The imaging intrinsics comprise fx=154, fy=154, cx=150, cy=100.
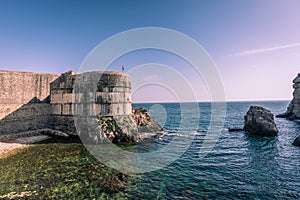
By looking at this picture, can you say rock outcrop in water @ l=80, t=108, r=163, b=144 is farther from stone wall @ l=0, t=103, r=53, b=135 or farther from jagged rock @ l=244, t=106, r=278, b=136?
jagged rock @ l=244, t=106, r=278, b=136

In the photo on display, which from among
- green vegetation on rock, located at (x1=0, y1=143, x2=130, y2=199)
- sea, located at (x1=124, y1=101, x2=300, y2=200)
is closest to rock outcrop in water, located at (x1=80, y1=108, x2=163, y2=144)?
sea, located at (x1=124, y1=101, x2=300, y2=200)

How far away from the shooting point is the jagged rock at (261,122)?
25.2 meters

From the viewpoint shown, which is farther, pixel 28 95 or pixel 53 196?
pixel 28 95

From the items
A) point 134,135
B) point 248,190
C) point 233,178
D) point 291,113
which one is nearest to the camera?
point 248,190

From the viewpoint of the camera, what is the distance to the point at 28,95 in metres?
20.4

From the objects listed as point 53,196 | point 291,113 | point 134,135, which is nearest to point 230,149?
point 134,135

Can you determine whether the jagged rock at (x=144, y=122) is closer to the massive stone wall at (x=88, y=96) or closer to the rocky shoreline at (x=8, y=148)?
the massive stone wall at (x=88, y=96)

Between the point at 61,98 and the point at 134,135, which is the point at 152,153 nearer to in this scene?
the point at 134,135

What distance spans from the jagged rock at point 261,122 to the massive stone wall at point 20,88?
107ft

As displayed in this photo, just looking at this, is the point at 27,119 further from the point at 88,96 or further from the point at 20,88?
the point at 88,96

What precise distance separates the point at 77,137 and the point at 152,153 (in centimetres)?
1026

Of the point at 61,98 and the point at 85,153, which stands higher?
the point at 61,98

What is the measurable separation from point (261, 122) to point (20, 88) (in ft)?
118

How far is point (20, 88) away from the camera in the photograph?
19625mm
